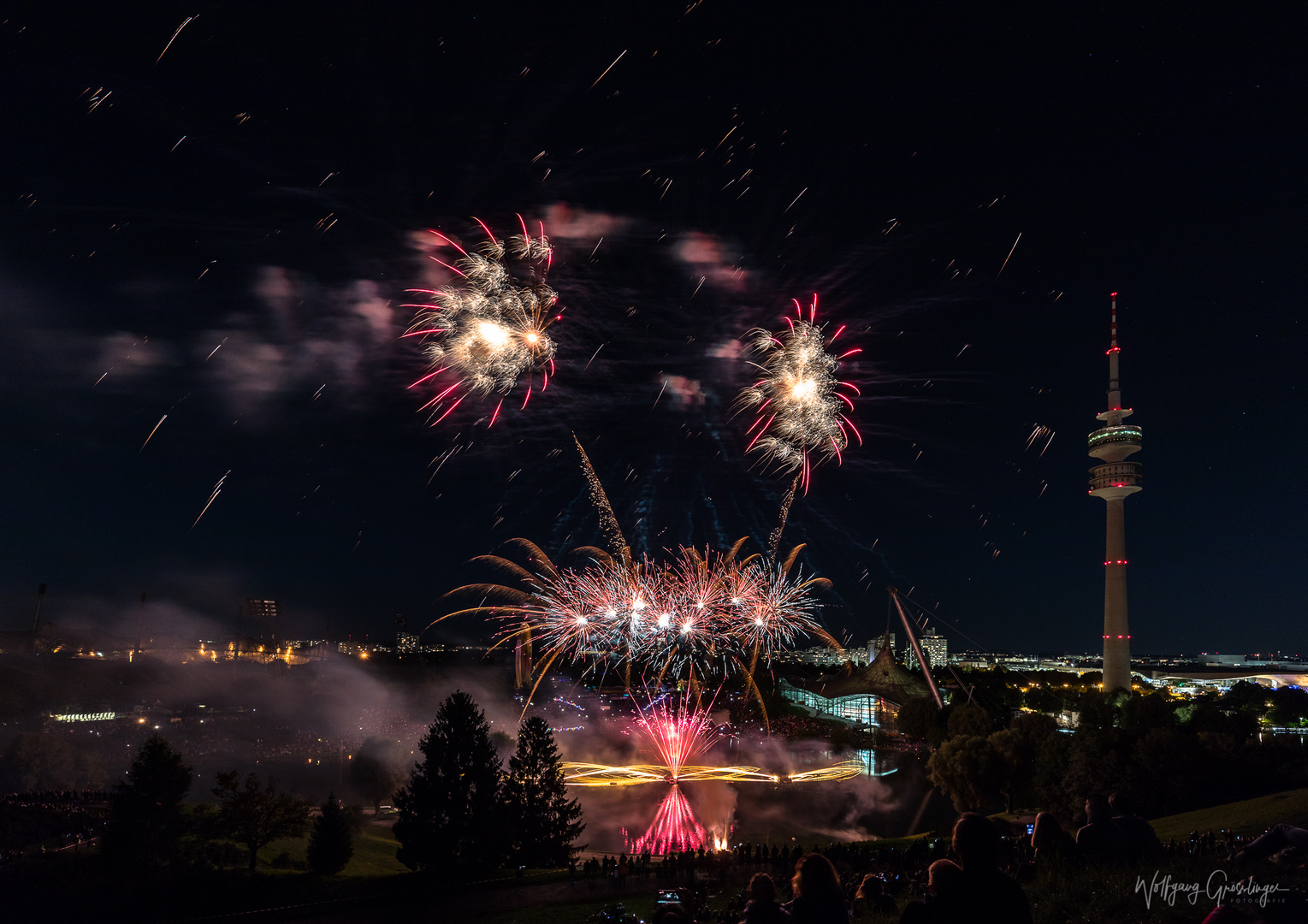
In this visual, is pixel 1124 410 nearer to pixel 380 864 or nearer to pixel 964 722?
pixel 964 722

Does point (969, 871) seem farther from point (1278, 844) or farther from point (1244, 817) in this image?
point (1244, 817)

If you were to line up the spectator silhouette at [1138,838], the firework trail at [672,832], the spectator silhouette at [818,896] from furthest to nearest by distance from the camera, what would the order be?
the firework trail at [672,832], the spectator silhouette at [1138,838], the spectator silhouette at [818,896]

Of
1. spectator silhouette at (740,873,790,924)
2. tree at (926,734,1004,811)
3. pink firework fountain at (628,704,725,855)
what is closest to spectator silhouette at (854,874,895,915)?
spectator silhouette at (740,873,790,924)

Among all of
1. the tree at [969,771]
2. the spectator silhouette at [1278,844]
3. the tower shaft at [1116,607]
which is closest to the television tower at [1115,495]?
the tower shaft at [1116,607]

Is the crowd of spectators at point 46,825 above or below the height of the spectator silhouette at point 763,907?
below

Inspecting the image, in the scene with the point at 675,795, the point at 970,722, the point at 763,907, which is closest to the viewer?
the point at 763,907

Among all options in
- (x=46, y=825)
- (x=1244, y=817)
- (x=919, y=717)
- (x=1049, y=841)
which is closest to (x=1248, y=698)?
(x=919, y=717)

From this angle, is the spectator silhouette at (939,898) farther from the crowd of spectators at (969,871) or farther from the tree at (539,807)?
the tree at (539,807)
